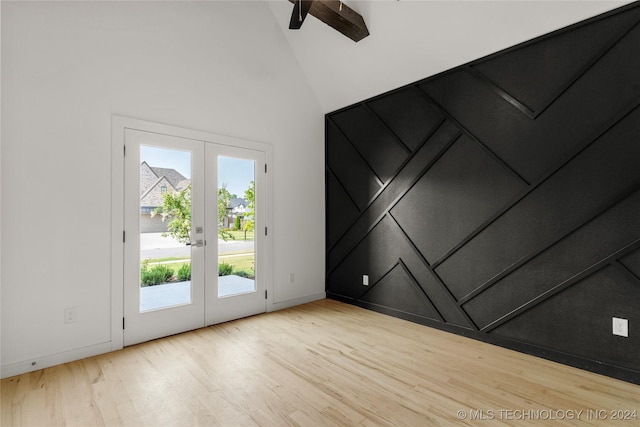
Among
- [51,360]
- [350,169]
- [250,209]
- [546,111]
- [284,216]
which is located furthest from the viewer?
[350,169]

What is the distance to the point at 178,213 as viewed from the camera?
11.3 feet

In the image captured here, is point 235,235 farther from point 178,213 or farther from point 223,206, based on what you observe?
point 178,213

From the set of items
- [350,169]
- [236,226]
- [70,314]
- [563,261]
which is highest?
[350,169]

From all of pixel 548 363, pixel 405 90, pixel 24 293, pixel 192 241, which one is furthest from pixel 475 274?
pixel 24 293

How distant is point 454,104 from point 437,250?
158 cm

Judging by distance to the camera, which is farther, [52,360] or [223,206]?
[223,206]

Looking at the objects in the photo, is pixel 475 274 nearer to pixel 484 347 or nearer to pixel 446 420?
pixel 484 347

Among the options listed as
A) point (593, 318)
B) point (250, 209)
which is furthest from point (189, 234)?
point (593, 318)

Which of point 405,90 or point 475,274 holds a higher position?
point 405,90

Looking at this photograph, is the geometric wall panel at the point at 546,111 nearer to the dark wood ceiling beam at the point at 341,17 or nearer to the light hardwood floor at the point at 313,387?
the dark wood ceiling beam at the point at 341,17

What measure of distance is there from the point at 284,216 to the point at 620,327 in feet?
11.5

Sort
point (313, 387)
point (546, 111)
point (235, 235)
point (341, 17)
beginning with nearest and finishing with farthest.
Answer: point (313, 387)
point (546, 111)
point (341, 17)
point (235, 235)

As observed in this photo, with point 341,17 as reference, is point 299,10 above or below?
below

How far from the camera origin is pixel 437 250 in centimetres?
357
